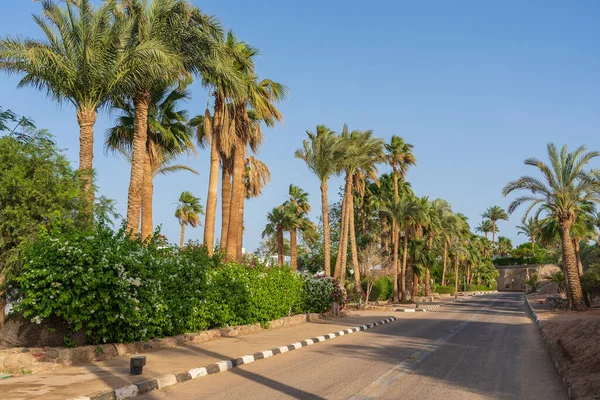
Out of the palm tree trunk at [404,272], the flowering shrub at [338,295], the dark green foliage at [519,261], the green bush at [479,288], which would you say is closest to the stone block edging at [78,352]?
the flowering shrub at [338,295]

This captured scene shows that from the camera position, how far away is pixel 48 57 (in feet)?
53.3

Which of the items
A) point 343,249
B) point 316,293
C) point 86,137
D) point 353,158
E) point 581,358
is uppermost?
point 353,158

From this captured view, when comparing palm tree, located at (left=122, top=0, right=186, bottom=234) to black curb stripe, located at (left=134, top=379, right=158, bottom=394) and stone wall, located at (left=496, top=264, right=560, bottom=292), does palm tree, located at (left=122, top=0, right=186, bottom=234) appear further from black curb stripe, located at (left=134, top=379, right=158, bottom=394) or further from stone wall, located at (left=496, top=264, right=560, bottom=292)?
stone wall, located at (left=496, top=264, right=560, bottom=292)

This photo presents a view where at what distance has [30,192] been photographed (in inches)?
480

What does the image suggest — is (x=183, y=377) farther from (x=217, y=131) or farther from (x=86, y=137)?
(x=217, y=131)

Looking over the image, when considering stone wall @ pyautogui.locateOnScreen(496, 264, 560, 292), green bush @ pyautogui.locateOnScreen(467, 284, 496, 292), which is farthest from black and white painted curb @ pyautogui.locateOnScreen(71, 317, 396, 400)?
stone wall @ pyautogui.locateOnScreen(496, 264, 560, 292)

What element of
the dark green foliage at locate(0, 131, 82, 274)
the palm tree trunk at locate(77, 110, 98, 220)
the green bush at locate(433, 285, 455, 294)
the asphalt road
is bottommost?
the asphalt road

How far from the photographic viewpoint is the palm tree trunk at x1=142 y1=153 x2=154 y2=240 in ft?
81.0

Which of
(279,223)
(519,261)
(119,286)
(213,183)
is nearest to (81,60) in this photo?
(119,286)

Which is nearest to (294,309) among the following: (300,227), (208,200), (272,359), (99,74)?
(208,200)

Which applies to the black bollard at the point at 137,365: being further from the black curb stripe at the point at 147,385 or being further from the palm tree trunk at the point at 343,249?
the palm tree trunk at the point at 343,249

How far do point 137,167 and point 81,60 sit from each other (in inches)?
154

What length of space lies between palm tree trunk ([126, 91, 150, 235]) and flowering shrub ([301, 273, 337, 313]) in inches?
385

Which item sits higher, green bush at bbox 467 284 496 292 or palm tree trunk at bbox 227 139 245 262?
palm tree trunk at bbox 227 139 245 262
